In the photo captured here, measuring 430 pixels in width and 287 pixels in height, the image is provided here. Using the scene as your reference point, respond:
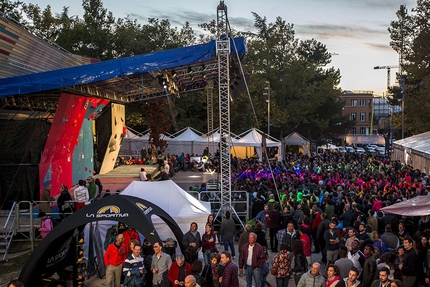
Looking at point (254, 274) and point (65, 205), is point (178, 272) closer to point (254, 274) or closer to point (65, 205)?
point (254, 274)

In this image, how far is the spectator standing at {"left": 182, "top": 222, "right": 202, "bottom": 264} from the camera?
395 inches

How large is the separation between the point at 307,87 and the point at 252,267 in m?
43.5

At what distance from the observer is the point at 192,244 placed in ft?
33.7

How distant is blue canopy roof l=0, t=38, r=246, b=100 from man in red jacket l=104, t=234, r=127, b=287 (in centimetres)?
845

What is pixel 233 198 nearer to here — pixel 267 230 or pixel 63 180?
A: pixel 267 230

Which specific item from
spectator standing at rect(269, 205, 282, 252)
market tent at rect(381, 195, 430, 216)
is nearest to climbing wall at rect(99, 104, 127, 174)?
spectator standing at rect(269, 205, 282, 252)

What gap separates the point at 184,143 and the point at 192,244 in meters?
30.6

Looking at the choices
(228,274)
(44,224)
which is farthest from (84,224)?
(44,224)

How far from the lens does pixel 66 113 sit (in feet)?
66.3

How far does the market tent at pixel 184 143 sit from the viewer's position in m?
39.7

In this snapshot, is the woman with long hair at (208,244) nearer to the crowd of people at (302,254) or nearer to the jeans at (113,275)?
the crowd of people at (302,254)

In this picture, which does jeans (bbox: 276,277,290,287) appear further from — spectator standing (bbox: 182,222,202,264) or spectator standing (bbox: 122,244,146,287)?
spectator standing (bbox: 122,244,146,287)

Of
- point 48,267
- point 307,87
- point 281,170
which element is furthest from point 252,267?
point 307,87

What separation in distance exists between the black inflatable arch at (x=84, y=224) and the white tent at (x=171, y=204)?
172 centimetres
